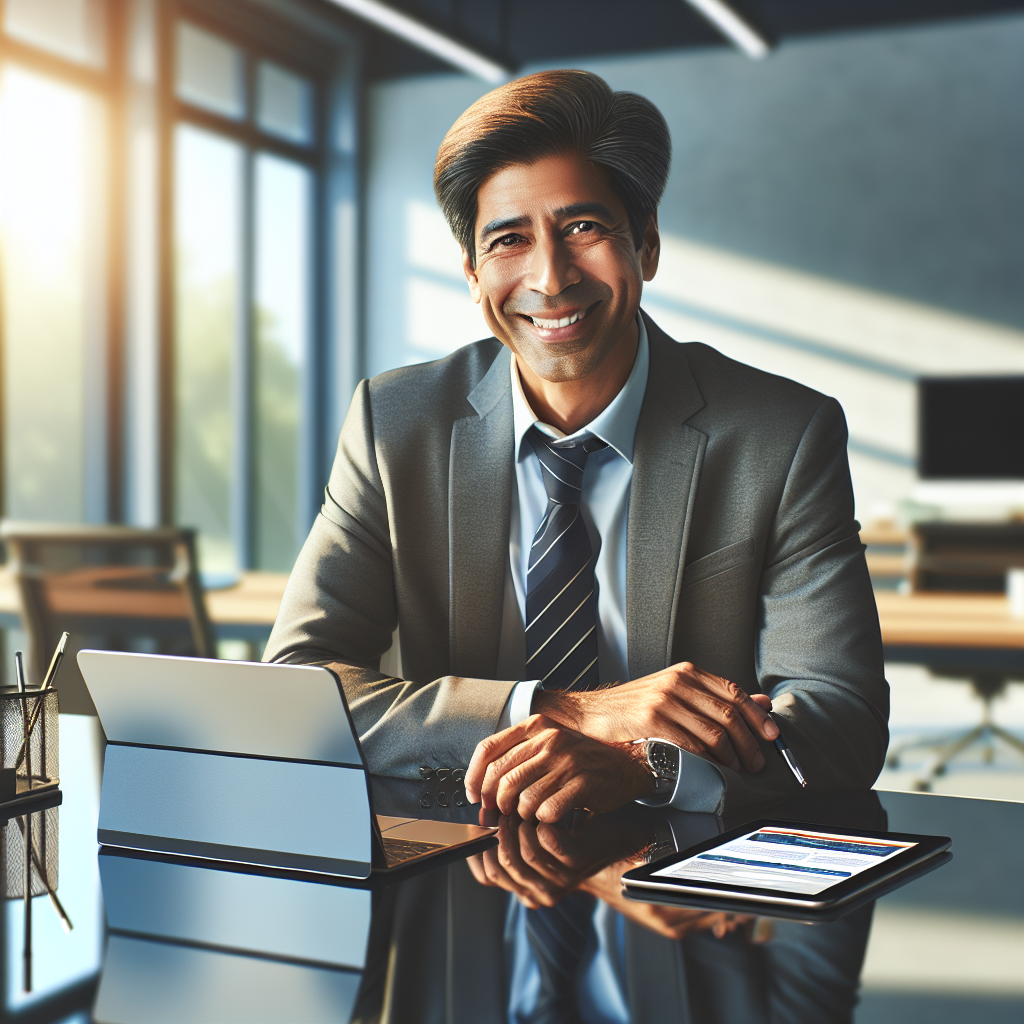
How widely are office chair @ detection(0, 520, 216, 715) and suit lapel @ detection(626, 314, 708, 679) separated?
1376mm

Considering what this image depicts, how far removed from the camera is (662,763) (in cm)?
118

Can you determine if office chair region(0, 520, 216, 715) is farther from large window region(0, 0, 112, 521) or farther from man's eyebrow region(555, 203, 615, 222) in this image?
large window region(0, 0, 112, 521)

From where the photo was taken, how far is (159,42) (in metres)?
6.84

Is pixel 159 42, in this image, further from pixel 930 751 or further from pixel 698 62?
pixel 930 751

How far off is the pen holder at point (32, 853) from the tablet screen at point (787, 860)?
47 cm

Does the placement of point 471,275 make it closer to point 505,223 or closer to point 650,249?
point 505,223

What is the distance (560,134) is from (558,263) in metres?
0.16

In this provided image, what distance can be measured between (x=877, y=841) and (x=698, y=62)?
7.69 meters

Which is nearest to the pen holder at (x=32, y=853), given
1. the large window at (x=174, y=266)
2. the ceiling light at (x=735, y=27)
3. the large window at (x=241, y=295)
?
the large window at (x=174, y=266)

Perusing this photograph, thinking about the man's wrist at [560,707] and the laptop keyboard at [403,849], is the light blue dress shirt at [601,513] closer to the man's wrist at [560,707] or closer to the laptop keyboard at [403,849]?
the man's wrist at [560,707]

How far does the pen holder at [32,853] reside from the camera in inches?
36.3

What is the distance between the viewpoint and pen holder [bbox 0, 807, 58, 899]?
0.92 metres

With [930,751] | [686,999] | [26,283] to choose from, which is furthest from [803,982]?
[26,283]

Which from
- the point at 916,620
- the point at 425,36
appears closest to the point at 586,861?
the point at 916,620
